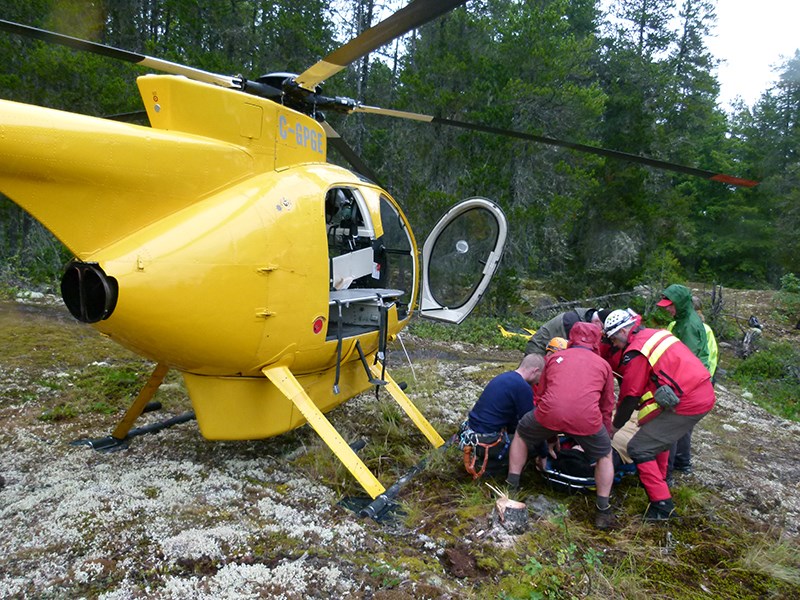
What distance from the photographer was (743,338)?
1205 centimetres

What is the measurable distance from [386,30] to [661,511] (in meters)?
3.87

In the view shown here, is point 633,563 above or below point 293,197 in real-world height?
below

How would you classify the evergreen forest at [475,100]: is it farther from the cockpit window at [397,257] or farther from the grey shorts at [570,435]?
the grey shorts at [570,435]

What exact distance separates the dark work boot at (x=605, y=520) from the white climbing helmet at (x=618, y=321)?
1.36 meters

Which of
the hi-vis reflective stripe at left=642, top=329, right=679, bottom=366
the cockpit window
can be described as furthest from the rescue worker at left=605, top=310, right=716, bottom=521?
the cockpit window

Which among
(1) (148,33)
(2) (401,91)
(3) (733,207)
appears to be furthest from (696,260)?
(1) (148,33)

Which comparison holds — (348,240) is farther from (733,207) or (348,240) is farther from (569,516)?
(733,207)

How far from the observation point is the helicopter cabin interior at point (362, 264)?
14.8 feet

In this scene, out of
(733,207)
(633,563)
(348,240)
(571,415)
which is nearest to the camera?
(633,563)

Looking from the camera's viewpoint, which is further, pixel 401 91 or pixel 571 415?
pixel 401 91

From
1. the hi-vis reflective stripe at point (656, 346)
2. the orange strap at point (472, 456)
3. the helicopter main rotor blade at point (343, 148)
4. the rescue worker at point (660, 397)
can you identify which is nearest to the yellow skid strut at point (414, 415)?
the orange strap at point (472, 456)

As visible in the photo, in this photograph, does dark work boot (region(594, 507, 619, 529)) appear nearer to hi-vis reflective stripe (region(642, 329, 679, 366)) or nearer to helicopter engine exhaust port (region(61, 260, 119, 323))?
hi-vis reflective stripe (region(642, 329, 679, 366))

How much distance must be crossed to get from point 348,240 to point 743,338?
11.3 m

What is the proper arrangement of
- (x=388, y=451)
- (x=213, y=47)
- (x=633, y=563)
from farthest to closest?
(x=213, y=47), (x=388, y=451), (x=633, y=563)
